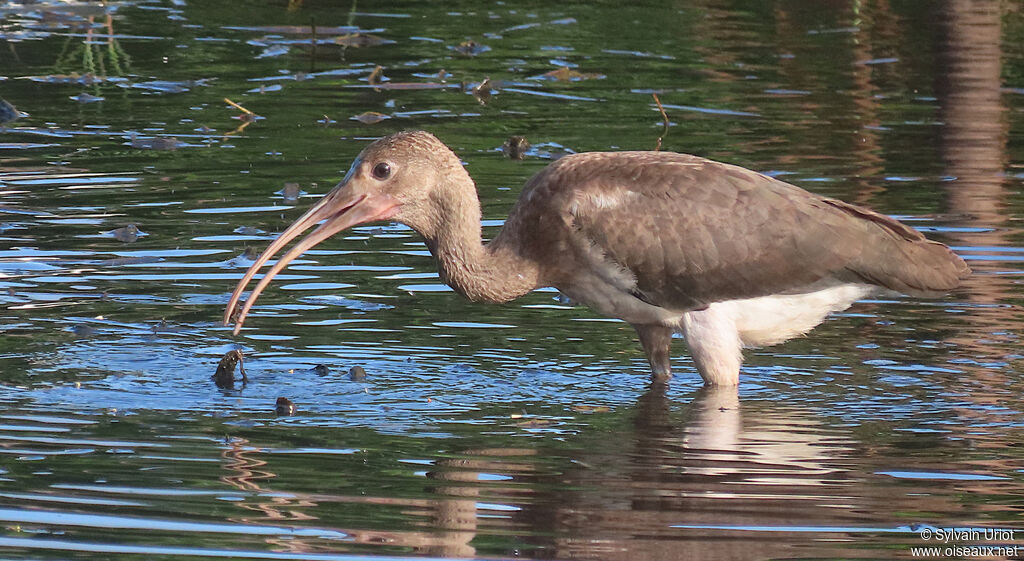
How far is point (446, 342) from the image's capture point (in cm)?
884

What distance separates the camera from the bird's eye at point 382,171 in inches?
311

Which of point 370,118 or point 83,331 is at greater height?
point 83,331

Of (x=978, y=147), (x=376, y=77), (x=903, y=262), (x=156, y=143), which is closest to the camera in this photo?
(x=903, y=262)

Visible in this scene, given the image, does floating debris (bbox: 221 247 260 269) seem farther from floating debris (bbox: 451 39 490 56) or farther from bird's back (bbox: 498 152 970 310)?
floating debris (bbox: 451 39 490 56)

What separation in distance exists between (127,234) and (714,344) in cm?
389

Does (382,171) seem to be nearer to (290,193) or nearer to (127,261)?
(127,261)

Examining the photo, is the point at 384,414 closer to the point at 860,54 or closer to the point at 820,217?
the point at 820,217

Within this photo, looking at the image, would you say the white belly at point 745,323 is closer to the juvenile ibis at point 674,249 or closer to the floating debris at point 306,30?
the juvenile ibis at point 674,249

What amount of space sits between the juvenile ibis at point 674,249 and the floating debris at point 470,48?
28.4 feet

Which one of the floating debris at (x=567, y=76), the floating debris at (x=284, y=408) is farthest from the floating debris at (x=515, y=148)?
the floating debris at (x=284, y=408)

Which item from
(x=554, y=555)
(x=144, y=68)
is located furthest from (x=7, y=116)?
(x=554, y=555)

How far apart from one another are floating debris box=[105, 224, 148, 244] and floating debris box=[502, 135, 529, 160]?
3.11 metres

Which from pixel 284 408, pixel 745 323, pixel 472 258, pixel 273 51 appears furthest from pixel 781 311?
pixel 273 51

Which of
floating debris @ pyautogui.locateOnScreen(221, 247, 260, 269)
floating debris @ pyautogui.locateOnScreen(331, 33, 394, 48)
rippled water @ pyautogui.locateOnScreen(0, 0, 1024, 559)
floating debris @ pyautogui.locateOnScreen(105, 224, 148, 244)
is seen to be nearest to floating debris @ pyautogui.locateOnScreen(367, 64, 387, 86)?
rippled water @ pyautogui.locateOnScreen(0, 0, 1024, 559)
